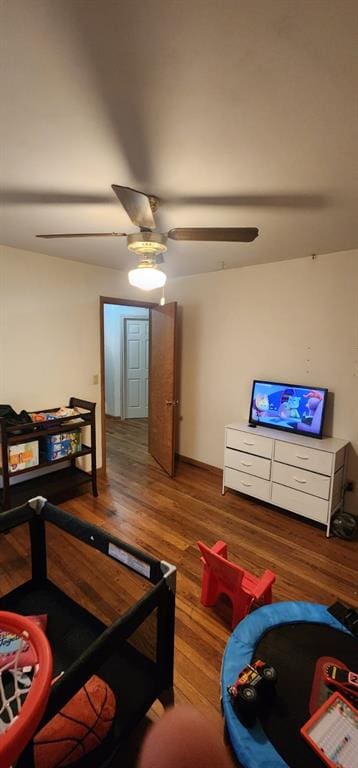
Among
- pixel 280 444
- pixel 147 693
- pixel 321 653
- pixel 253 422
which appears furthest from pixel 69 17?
pixel 253 422

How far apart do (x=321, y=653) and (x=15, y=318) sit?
3.13 m

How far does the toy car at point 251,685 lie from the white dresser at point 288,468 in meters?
1.70

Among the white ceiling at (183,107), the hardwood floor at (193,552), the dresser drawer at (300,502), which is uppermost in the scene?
the white ceiling at (183,107)

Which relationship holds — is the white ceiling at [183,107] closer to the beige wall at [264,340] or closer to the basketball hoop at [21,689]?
the beige wall at [264,340]

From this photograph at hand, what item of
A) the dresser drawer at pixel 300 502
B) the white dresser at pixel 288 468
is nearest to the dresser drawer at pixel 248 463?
the white dresser at pixel 288 468

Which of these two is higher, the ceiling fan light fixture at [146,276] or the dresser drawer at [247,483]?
the ceiling fan light fixture at [146,276]

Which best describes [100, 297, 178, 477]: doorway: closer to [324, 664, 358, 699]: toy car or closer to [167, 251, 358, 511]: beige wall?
[167, 251, 358, 511]: beige wall

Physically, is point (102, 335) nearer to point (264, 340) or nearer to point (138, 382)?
point (264, 340)

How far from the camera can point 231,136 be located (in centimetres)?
126

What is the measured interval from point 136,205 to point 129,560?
1448mm

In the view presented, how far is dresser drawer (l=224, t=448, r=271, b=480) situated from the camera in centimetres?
304

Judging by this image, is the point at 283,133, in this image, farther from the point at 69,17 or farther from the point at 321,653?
the point at 321,653

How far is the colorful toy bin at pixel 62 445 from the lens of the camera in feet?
9.73

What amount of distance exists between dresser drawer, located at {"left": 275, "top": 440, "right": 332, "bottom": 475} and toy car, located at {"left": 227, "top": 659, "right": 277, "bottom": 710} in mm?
1689
